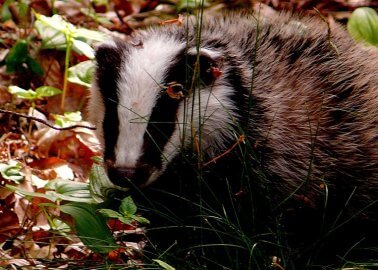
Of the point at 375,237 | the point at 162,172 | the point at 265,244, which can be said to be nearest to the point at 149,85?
the point at 162,172

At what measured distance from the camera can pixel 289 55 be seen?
12.2 feet

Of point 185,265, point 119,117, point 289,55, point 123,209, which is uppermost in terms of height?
point 289,55

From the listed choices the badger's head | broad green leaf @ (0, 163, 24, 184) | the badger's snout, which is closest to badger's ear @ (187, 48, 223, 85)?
the badger's head

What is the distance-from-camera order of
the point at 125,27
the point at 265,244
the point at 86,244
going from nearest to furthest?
the point at 86,244 < the point at 265,244 < the point at 125,27

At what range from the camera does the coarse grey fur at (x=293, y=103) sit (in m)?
3.37

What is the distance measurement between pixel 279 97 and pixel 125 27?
3111 mm

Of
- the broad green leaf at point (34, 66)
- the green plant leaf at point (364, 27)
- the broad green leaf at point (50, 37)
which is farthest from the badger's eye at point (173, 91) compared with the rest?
the broad green leaf at point (34, 66)

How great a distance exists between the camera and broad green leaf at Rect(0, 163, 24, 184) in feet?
12.4

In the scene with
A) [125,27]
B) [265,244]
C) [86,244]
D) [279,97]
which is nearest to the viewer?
[86,244]

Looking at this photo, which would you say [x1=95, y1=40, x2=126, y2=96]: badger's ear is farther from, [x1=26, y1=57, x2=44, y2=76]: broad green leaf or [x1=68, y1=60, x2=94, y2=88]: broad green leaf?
[x1=26, y1=57, x2=44, y2=76]: broad green leaf

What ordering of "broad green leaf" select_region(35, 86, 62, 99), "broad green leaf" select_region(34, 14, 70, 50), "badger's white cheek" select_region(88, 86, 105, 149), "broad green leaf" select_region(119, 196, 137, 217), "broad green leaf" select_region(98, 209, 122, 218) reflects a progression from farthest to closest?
"broad green leaf" select_region(34, 14, 70, 50), "broad green leaf" select_region(35, 86, 62, 99), "badger's white cheek" select_region(88, 86, 105, 149), "broad green leaf" select_region(119, 196, 137, 217), "broad green leaf" select_region(98, 209, 122, 218)

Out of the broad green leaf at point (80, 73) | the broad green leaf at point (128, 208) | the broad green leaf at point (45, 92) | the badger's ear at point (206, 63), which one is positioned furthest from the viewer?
the broad green leaf at point (45, 92)

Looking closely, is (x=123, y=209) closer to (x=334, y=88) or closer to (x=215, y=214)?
(x=215, y=214)

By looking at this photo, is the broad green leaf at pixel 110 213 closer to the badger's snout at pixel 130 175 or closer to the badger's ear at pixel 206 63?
the badger's snout at pixel 130 175
